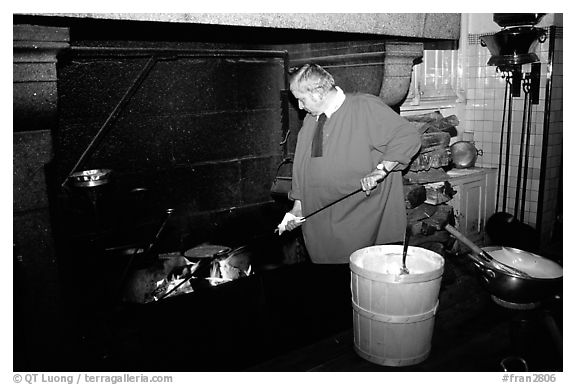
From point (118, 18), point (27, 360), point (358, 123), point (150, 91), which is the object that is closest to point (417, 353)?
point (358, 123)

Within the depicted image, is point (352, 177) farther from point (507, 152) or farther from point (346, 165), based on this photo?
point (507, 152)

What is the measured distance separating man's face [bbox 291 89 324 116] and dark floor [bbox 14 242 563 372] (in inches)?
64.5

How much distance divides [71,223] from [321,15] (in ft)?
9.23

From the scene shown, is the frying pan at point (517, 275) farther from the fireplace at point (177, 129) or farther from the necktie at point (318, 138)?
the fireplace at point (177, 129)

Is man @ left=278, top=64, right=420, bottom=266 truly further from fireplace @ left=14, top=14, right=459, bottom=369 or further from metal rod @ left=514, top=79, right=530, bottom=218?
metal rod @ left=514, top=79, right=530, bottom=218

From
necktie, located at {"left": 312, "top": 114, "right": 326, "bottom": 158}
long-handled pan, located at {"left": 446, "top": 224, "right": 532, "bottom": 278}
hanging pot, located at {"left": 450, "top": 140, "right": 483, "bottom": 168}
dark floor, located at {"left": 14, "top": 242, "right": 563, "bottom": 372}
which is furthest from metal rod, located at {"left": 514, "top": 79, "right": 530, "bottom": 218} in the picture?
necktie, located at {"left": 312, "top": 114, "right": 326, "bottom": 158}

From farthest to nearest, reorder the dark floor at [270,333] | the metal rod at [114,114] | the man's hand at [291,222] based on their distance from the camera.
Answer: the metal rod at [114,114] → the man's hand at [291,222] → the dark floor at [270,333]

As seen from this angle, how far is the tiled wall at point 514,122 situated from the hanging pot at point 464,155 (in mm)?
561

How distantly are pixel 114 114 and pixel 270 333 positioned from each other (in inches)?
93.6

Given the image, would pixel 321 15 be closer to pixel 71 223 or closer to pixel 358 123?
pixel 358 123

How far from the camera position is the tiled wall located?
618cm

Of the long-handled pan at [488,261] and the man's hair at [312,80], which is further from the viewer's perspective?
the long-handled pan at [488,261]

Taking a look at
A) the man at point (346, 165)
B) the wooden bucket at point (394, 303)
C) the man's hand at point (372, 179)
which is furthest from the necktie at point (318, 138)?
the wooden bucket at point (394, 303)

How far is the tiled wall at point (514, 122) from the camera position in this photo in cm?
618
